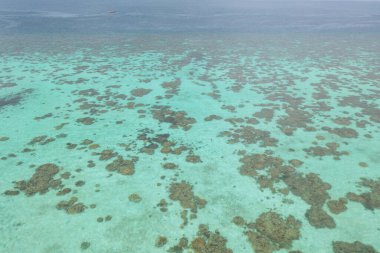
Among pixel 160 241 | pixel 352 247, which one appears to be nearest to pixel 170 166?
pixel 160 241

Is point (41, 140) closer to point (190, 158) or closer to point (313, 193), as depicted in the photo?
Answer: point (190, 158)

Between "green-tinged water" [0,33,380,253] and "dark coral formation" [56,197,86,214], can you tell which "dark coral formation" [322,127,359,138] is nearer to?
"green-tinged water" [0,33,380,253]

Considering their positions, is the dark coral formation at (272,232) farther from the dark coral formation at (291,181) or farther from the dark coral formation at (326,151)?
the dark coral formation at (326,151)

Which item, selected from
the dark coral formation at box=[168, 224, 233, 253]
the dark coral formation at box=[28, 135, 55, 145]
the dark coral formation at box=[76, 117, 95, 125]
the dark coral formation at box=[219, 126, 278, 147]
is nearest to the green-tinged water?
the dark coral formation at box=[168, 224, 233, 253]

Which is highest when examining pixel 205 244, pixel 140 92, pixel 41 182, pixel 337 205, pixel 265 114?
pixel 337 205

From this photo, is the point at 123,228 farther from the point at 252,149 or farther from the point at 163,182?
the point at 252,149

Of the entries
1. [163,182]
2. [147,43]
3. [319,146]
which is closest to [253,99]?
[319,146]

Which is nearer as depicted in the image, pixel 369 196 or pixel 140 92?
pixel 369 196
